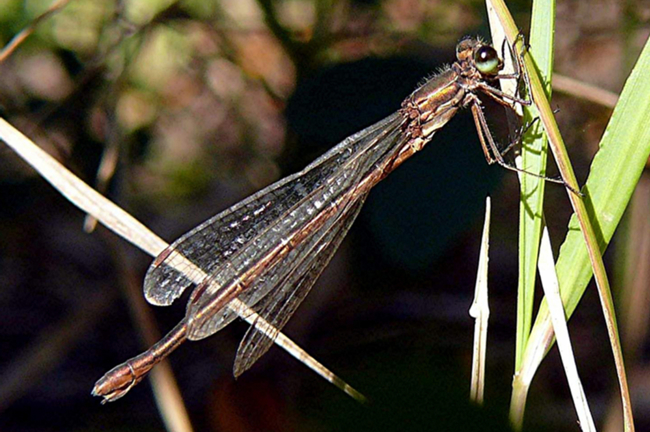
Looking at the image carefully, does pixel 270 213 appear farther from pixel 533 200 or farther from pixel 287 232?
pixel 533 200

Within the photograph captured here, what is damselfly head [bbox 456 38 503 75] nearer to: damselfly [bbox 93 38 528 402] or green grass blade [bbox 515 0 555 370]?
damselfly [bbox 93 38 528 402]

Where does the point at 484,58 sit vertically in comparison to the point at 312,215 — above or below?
above

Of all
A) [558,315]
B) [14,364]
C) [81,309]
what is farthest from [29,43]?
[558,315]

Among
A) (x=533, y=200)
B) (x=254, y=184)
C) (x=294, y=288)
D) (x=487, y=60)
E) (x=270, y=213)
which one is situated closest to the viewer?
(x=533, y=200)

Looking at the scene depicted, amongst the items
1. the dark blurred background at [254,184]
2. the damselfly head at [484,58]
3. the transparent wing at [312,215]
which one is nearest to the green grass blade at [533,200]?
the damselfly head at [484,58]

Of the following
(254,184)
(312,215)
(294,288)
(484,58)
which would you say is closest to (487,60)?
(484,58)

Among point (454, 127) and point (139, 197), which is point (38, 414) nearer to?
point (139, 197)

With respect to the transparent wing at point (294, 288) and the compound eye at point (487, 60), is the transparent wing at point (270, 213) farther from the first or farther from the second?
the compound eye at point (487, 60)

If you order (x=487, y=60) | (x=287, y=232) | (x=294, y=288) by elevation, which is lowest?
(x=294, y=288)
